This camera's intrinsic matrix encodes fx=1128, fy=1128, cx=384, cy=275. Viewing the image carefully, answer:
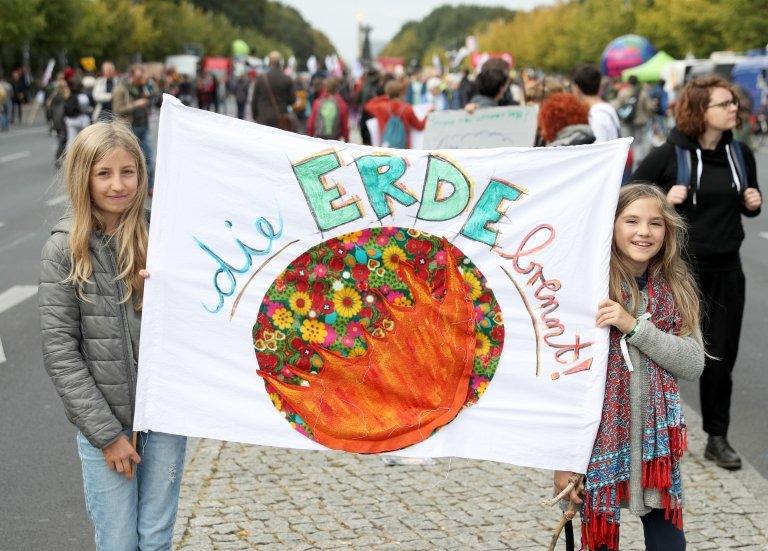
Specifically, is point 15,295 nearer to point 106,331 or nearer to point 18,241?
point 18,241

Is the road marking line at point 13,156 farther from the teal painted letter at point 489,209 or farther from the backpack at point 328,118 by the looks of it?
the teal painted letter at point 489,209

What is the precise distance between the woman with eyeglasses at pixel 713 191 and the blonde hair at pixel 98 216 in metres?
2.69

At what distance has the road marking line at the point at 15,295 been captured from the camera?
9633 millimetres

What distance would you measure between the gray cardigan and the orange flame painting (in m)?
0.48

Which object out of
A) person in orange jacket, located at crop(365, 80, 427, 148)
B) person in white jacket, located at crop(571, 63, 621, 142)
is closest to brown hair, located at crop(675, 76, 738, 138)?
person in white jacket, located at crop(571, 63, 621, 142)

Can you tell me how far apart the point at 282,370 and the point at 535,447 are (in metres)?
0.82

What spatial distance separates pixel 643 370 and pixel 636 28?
62.6m

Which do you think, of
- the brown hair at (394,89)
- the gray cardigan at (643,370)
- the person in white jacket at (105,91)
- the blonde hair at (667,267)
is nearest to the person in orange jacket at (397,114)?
the brown hair at (394,89)

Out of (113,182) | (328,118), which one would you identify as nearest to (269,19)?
(328,118)

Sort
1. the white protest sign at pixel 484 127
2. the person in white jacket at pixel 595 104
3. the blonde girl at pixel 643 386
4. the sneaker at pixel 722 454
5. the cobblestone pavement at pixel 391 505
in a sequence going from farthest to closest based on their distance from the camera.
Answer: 1. the white protest sign at pixel 484 127
2. the person in white jacket at pixel 595 104
3. the sneaker at pixel 722 454
4. the cobblestone pavement at pixel 391 505
5. the blonde girl at pixel 643 386

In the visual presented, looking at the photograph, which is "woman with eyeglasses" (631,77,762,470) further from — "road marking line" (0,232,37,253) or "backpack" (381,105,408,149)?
"road marking line" (0,232,37,253)

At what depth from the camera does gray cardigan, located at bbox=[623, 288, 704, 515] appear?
337 cm

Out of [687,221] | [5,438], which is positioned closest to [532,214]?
[687,221]

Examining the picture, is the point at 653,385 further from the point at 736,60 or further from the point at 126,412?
the point at 736,60
